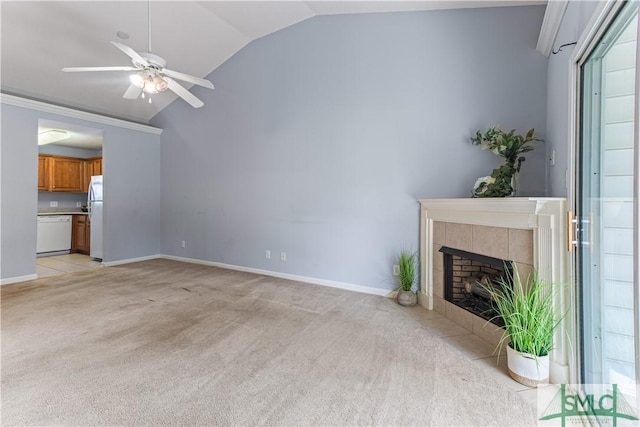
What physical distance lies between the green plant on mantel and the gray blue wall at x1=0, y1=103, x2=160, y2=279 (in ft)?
18.4

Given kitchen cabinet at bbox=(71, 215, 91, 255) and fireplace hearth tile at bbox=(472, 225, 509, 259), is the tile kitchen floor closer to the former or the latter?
kitchen cabinet at bbox=(71, 215, 91, 255)

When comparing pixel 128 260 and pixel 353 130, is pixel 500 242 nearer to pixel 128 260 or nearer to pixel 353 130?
pixel 353 130

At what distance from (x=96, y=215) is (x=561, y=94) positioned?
6.80 m

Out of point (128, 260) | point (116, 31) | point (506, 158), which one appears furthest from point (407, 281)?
point (128, 260)

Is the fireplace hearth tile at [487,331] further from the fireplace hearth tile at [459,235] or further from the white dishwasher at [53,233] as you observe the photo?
the white dishwasher at [53,233]

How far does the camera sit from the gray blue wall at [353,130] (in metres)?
2.97

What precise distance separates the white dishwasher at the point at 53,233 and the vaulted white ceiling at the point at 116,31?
264cm

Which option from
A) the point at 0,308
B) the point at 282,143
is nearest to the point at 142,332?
the point at 0,308

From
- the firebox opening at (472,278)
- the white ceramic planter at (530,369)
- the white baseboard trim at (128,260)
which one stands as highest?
the firebox opening at (472,278)

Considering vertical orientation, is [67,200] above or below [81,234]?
above

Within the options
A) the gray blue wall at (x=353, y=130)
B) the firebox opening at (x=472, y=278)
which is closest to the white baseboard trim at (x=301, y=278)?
the gray blue wall at (x=353, y=130)

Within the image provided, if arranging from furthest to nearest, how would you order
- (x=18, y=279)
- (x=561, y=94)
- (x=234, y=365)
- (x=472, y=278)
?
1. (x=18, y=279)
2. (x=472, y=278)
3. (x=561, y=94)
4. (x=234, y=365)

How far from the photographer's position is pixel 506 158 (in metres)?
2.65

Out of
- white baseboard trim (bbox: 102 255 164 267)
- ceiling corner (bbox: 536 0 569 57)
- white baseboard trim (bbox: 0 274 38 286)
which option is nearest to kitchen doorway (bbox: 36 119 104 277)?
white baseboard trim (bbox: 102 255 164 267)
